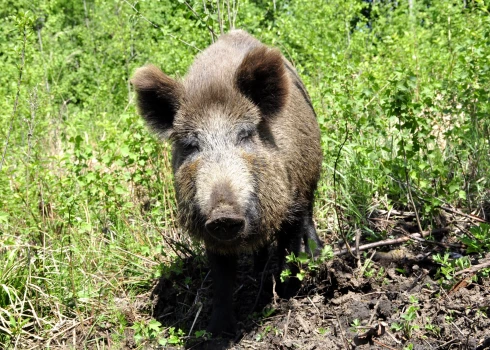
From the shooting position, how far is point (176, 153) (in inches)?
177

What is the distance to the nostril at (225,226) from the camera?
3.57 meters

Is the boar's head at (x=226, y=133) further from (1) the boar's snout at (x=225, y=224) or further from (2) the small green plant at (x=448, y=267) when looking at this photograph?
(2) the small green plant at (x=448, y=267)

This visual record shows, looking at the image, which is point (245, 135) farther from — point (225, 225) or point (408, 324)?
point (408, 324)

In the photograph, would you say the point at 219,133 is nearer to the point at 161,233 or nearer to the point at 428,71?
the point at 161,233

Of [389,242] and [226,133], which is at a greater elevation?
[226,133]

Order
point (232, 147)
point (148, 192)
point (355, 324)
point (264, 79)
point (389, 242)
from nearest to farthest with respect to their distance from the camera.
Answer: point (355, 324) < point (232, 147) < point (264, 79) < point (389, 242) < point (148, 192)

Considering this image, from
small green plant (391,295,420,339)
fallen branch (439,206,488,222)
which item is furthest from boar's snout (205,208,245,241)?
fallen branch (439,206,488,222)

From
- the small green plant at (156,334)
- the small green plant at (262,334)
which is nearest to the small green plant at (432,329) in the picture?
the small green plant at (262,334)

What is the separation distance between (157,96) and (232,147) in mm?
739

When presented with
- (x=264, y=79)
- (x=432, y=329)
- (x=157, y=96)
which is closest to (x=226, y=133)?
(x=264, y=79)

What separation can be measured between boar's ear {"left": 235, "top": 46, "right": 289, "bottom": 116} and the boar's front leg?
43.5 inches

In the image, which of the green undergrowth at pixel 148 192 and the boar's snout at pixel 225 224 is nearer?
the boar's snout at pixel 225 224

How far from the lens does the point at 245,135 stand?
4.29 meters

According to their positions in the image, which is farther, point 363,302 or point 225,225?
point 363,302
